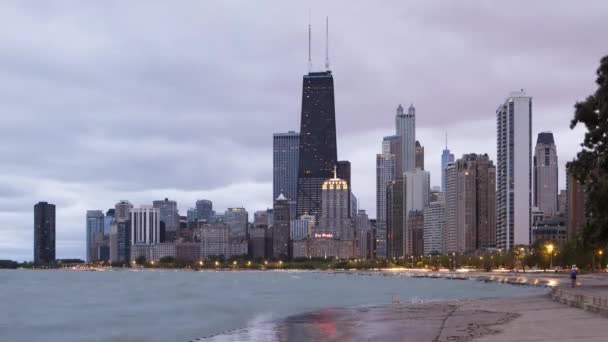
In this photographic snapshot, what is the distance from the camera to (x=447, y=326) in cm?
4341

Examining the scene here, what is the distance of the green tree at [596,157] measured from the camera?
153 ft

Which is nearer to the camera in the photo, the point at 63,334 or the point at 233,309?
the point at 63,334

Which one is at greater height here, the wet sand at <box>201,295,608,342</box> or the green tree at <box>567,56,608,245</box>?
the green tree at <box>567,56,608,245</box>

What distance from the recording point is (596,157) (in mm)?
48562

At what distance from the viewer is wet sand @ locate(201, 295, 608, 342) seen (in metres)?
33.5

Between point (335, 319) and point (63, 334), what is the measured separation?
2359 cm

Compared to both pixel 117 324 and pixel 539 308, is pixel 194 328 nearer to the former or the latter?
pixel 117 324

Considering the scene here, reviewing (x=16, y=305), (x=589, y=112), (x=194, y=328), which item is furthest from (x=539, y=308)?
(x=16, y=305)

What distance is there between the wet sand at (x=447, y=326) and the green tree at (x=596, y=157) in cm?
539

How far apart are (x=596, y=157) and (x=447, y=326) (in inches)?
564

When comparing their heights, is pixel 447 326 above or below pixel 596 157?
below

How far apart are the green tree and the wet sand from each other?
539cm

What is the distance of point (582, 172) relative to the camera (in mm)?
49688

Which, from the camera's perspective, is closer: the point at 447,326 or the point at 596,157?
the point at 447,326
